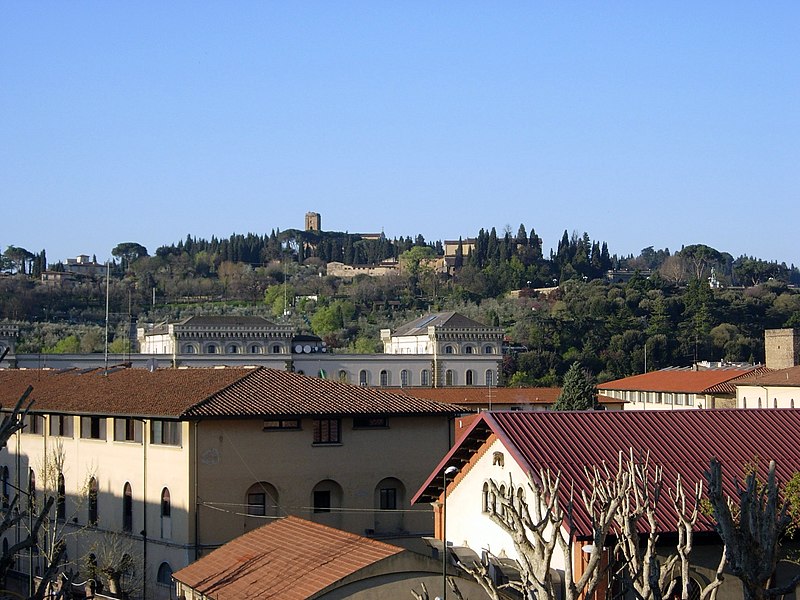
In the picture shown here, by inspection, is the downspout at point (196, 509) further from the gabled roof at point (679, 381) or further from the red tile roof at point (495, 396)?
the gabled roof at point (679, 381)

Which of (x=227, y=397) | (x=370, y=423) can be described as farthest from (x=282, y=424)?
(x=370, y=423)

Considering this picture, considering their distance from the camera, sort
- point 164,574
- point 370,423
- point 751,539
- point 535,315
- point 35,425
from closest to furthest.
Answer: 1. point 751,539
2. point 164,574
3. point 370,423
4. point 35,425
5. point 535,315

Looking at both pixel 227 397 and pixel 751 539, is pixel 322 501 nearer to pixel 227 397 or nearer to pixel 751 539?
pixel 227 397

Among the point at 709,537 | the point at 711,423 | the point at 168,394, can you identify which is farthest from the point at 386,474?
the point at 709,537

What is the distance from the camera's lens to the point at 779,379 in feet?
249

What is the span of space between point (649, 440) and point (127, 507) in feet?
56.2

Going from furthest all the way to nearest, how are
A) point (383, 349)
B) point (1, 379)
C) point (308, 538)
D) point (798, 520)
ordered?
1. point (383, 349)
2. point (1, 379)
3. point (308, 538)
4. point (798, 520)

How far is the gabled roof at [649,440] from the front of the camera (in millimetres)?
25953

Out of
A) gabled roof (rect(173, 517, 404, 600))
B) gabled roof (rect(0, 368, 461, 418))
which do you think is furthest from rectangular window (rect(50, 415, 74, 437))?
gabled roof (rect(173, 517, 404, 600))

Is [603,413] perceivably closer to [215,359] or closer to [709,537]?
[709,537]

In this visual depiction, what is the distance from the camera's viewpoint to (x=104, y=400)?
40406mm

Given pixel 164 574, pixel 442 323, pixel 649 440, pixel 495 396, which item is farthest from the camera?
pixel 442 323

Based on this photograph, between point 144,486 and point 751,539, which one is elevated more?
point 751,539

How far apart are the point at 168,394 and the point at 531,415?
14.2 metres
